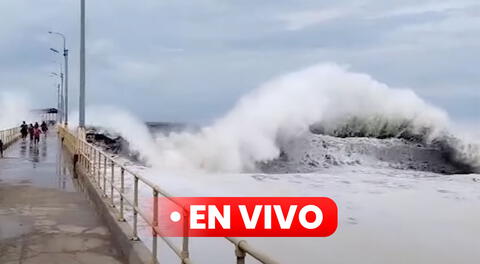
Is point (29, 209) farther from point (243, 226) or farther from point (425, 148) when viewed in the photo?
point (425, 148)

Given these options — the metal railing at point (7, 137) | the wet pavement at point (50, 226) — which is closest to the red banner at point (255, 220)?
the wet pavement at point (50, 226)

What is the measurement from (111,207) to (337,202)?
25.8 ft

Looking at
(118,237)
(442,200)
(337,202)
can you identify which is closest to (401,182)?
(442,200)

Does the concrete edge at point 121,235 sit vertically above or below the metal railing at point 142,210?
below

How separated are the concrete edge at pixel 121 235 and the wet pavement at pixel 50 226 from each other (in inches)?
3.7

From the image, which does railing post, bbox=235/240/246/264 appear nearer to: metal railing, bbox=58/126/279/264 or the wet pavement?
metal railing, bbox=58/126/279/264

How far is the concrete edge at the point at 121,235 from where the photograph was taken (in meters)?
5.87

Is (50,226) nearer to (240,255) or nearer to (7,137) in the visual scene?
(240,255)

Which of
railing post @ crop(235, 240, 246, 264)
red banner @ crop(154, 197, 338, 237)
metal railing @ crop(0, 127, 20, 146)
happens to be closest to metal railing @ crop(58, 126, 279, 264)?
railing post @ crop(235, 240, 246, 264)

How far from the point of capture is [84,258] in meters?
6.16

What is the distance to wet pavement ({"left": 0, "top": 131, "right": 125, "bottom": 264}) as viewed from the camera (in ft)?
20.6

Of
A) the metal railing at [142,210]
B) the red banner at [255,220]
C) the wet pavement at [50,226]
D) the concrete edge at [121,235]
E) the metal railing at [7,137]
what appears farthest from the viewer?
the metal railing at [7,137]

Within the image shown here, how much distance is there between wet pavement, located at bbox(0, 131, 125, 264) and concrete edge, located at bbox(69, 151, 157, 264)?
9 centimetres

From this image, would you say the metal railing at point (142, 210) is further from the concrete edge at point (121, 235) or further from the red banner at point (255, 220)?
the red banner at point (255, 220)
